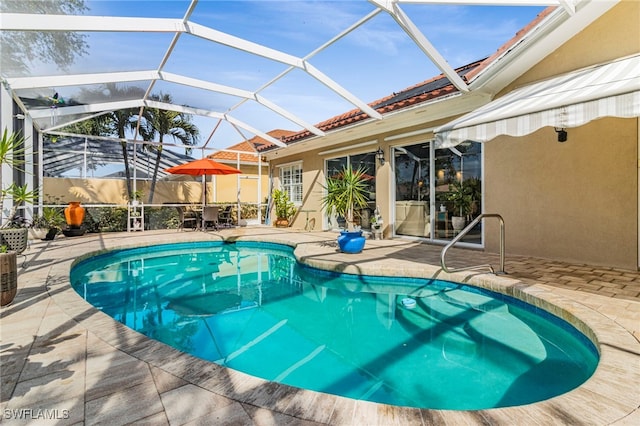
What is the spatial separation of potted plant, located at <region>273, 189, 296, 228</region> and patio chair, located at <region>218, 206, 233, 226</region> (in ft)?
9.42

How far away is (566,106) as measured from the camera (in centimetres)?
526

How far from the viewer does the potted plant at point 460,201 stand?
11023 millimetres

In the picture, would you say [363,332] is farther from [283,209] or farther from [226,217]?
[226,217]

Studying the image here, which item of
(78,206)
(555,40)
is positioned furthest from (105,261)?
(555,40)

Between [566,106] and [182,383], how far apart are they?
6736 mm

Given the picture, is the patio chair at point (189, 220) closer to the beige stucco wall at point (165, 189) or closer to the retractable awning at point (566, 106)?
the beige stucco wall at point (165, 189)

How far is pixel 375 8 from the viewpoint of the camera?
7727 mm

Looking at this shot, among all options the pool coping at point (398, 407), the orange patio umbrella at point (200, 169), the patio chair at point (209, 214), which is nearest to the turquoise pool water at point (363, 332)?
the pool coping at point (398, 407)

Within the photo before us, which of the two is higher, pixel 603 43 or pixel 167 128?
pixel 167 128

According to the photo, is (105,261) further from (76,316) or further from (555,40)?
(555,40)

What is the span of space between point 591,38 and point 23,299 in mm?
13524

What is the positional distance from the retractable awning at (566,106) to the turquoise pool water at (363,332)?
337 cm

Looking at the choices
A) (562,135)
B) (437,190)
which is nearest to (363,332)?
(562,135)

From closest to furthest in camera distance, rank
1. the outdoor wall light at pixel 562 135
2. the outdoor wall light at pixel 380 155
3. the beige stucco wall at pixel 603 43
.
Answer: the beige stucco wall at pixel 603 43 → the outdoor wall light at pixel 562 135 → the outdoor wall light at pixel 380 155
